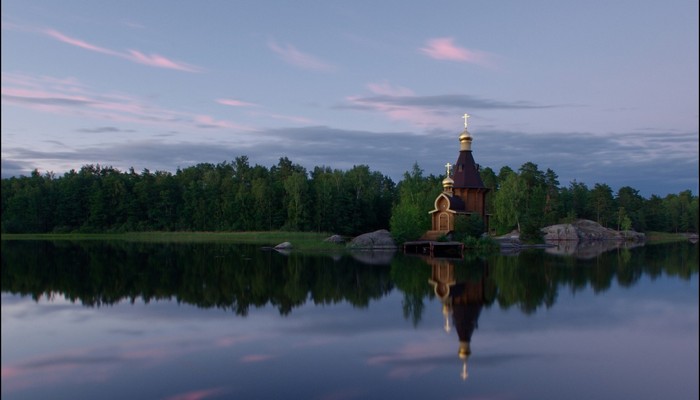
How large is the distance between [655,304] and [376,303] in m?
10.5

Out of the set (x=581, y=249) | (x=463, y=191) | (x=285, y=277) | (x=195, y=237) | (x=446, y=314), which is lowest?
(x=195, y=237)

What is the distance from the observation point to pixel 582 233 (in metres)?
75.0

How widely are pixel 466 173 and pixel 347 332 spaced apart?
139 feet

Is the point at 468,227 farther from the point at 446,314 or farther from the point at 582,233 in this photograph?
the point at 582,233

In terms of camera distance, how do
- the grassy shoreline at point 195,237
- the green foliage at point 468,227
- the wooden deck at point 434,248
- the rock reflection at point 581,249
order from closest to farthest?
the rock reflection at point 581,249 → the wooden deck at point 434,248 → the green foliage at point 468,227 → the grassy shoreline at point 195,237

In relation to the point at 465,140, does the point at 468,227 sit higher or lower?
lower

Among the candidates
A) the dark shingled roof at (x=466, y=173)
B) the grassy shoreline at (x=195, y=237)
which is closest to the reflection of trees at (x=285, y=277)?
the dark shingled roof at (x=466, y=173)

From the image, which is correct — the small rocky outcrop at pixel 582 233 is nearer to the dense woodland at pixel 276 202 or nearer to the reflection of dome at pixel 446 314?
the dense woodland at pixel 276 202

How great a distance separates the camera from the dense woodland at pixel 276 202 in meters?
69.5

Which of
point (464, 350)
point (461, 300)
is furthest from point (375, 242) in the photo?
point (464, 350)

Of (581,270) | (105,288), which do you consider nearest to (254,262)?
(105,288)

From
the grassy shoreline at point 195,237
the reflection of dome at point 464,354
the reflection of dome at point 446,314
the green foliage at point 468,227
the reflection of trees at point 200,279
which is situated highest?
the green foliage at point 468,227

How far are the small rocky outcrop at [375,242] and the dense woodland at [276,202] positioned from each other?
36.4 ft

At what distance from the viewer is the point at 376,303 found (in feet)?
66.6
